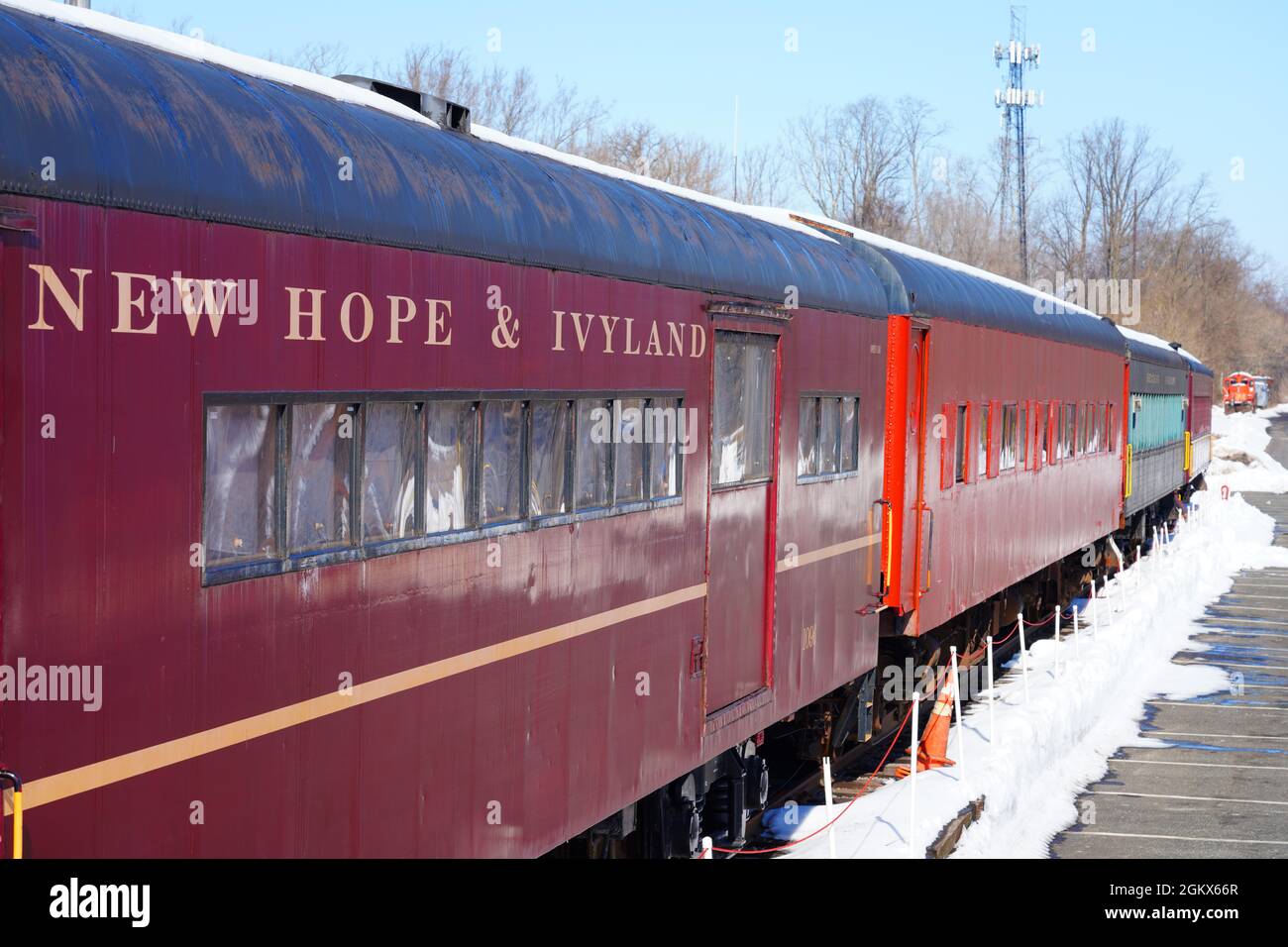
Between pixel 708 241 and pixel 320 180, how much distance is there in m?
3.19

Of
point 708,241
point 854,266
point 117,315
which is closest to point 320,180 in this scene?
point 117,315

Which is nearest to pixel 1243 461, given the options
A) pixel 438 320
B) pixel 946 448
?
pixel 946 448

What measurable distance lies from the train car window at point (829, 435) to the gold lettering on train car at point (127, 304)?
5.66 metres

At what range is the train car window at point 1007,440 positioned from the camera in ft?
44.8

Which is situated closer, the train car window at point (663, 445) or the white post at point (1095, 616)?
the train car window at point (663, 445)

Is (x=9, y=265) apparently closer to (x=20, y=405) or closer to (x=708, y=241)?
(x=20, y=405)

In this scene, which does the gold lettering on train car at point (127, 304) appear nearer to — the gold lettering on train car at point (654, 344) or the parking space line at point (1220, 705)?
the gold lettering on train car at point (654, 344)

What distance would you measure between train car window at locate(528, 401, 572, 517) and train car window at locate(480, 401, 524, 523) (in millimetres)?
84

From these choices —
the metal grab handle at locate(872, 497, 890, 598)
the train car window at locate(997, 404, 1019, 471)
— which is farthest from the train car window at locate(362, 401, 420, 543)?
the train car window at locate(997, 404, 1019, 471)

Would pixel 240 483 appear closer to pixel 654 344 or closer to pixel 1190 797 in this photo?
pixel 654 344

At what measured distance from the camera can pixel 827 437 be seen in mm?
8828

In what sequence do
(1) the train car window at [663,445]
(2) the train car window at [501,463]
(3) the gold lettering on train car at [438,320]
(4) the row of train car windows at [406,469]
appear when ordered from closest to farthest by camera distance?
(4) the row of train car windows at [406,469] → (3) the gold lettering on train car at [438,320] → (2) the train car window at [501,463] → (1) the train car window at [663,445]

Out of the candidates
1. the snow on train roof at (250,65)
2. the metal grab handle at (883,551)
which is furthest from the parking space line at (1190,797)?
the snow on train roof at (250,65)

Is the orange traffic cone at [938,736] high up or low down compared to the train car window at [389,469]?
down
